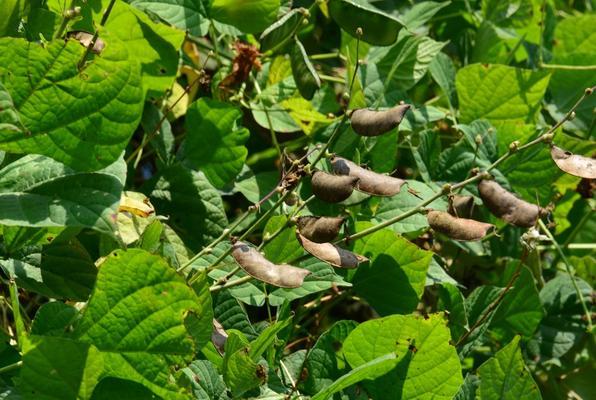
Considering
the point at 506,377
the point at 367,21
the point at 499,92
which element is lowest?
the point at 506,377

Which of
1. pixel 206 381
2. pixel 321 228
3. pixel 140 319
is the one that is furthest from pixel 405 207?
pixel 140 319

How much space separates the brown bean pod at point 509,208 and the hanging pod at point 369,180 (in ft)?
0.58

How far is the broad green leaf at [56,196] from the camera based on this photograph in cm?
93

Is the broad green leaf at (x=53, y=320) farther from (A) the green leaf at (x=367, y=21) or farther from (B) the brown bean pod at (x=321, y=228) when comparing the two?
(A) the green leaf at (x=367, y=21)

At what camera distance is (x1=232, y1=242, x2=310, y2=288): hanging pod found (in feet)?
3.28

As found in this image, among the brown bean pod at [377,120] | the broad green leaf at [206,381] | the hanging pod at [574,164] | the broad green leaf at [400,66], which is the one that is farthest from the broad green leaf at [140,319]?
the broad green leaf at [400,66]

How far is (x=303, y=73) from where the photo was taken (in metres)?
1.36

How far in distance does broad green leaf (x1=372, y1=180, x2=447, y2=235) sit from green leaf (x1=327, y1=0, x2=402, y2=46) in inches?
8.7

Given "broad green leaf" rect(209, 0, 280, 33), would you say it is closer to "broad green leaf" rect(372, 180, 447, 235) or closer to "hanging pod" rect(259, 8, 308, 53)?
"hanging pod" rect(259, 8, 308, 53)

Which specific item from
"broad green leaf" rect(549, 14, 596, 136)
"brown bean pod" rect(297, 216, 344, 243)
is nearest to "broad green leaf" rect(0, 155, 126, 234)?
"brown bean pod" rect(297, 216, 344, 243)

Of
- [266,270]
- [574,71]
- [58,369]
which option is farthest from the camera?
[574,71]

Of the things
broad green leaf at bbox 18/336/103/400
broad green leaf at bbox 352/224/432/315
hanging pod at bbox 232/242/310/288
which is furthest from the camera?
broad green leaf at bbox 352/224/432/315

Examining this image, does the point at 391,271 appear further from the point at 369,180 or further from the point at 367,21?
the point at 367,21

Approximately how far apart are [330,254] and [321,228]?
0.11ft
